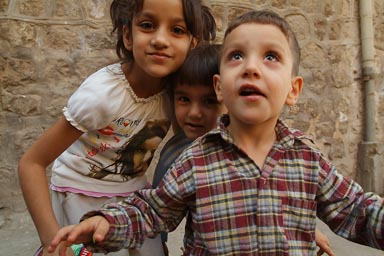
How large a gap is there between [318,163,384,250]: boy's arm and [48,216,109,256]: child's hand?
555mm

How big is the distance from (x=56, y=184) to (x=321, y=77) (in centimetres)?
244

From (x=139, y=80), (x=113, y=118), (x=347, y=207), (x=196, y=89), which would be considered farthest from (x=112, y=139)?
(x=347, y=207)

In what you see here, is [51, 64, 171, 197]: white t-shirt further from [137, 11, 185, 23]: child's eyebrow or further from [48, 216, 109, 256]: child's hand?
[48, 216, 109, 256]: child's hand

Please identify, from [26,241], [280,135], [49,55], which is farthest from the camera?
[49,55]

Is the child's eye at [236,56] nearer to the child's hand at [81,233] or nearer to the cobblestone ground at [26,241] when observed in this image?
the child's hand at [81,233]

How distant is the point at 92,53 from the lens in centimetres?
259

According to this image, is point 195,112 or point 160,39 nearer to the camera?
point 160,39

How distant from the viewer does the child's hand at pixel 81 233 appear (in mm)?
805

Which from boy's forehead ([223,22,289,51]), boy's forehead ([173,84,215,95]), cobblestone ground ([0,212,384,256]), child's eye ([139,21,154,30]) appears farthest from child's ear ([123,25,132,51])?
cobblestone ground ([0,212,384,256])

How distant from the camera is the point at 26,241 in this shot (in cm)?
223

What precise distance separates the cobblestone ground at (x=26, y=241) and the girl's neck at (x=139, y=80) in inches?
43.1

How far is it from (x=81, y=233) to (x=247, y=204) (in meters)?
0.39

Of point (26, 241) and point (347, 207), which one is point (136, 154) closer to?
point (347, 207)

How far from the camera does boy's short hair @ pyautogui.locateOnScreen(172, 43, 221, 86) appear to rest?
4.17 ft
